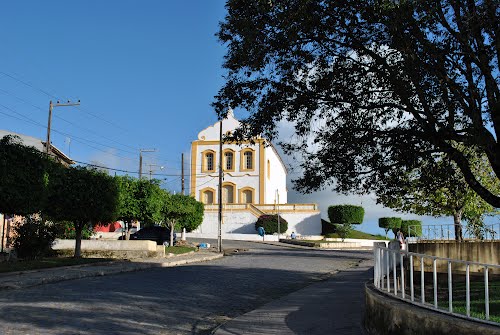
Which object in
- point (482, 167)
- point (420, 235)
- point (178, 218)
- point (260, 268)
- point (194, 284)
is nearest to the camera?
point (194, 284)

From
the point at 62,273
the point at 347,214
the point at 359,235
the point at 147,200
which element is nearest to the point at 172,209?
the point at 147,200

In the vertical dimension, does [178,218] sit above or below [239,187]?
below

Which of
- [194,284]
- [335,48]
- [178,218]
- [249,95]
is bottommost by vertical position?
[194,284]

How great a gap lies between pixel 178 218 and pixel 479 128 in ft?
88.9

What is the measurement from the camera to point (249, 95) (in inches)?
473

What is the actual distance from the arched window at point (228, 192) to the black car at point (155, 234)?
89.0ft

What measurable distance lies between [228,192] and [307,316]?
5506cm

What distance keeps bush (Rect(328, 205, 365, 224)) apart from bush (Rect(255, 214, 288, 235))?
234 inches

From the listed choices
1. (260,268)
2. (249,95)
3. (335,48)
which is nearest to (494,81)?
(335,48)

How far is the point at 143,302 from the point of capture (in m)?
11.2

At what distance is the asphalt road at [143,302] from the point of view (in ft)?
28.3

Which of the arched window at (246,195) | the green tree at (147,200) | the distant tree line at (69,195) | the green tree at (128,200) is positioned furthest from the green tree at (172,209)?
the arched window at (246,195)

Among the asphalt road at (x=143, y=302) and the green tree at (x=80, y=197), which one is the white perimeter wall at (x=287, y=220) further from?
the asphalt road at (x=143, y=302)

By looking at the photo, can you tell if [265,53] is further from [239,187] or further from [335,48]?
[239,187]
